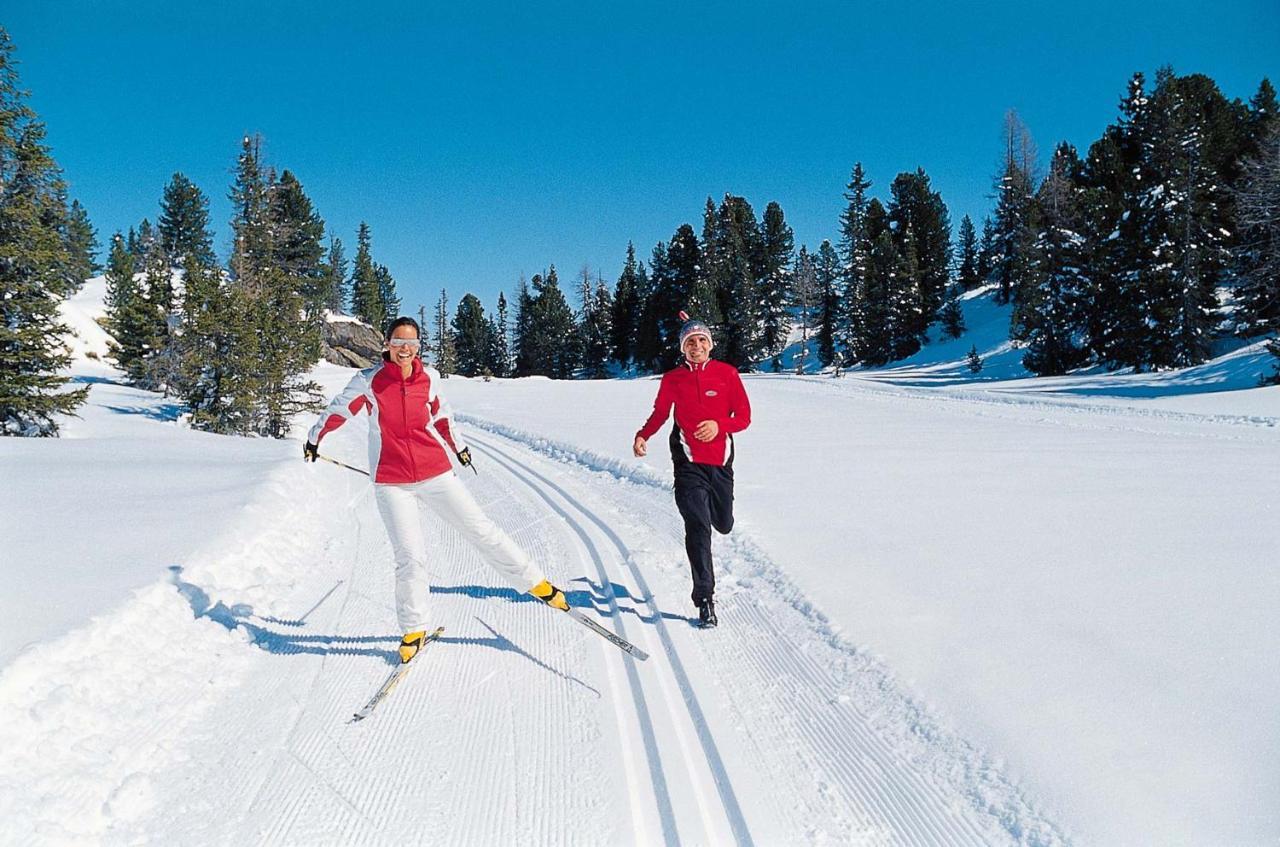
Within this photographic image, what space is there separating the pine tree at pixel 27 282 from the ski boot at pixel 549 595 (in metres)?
17.4

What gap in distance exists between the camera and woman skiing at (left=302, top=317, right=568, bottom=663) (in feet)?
14.8

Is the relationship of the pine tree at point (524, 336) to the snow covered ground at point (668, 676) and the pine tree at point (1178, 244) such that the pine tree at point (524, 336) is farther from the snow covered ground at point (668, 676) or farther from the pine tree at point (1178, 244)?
the snow covered ground at point (668, 676)

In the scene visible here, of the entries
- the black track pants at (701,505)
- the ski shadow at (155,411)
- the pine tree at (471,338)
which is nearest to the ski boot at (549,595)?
the black track pants at (701,505)

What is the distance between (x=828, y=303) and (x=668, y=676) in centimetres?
6523

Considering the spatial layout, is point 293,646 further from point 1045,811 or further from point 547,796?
point 1045,811

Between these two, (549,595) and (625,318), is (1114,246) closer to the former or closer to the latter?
(549,595)

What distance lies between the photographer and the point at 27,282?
1739 centimetres

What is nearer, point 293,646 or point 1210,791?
point 1210,791

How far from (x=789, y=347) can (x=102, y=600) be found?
215 feet

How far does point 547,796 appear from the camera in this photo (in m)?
3.11

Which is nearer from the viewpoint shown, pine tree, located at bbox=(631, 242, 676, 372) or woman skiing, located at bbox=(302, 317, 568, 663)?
woman skiing, located at bbox=(302, 317, 568, 663)

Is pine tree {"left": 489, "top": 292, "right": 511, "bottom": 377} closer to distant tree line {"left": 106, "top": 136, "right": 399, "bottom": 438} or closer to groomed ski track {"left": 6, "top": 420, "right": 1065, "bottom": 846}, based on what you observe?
distant tree line {"left": 106, "top": 136, "right": 399, "bottom": 438}

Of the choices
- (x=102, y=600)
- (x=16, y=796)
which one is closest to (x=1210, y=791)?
(x=16, y=796)

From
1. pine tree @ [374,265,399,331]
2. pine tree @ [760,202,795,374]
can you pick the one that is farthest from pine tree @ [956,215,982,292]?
pine tree @ [374,265,399,331]
